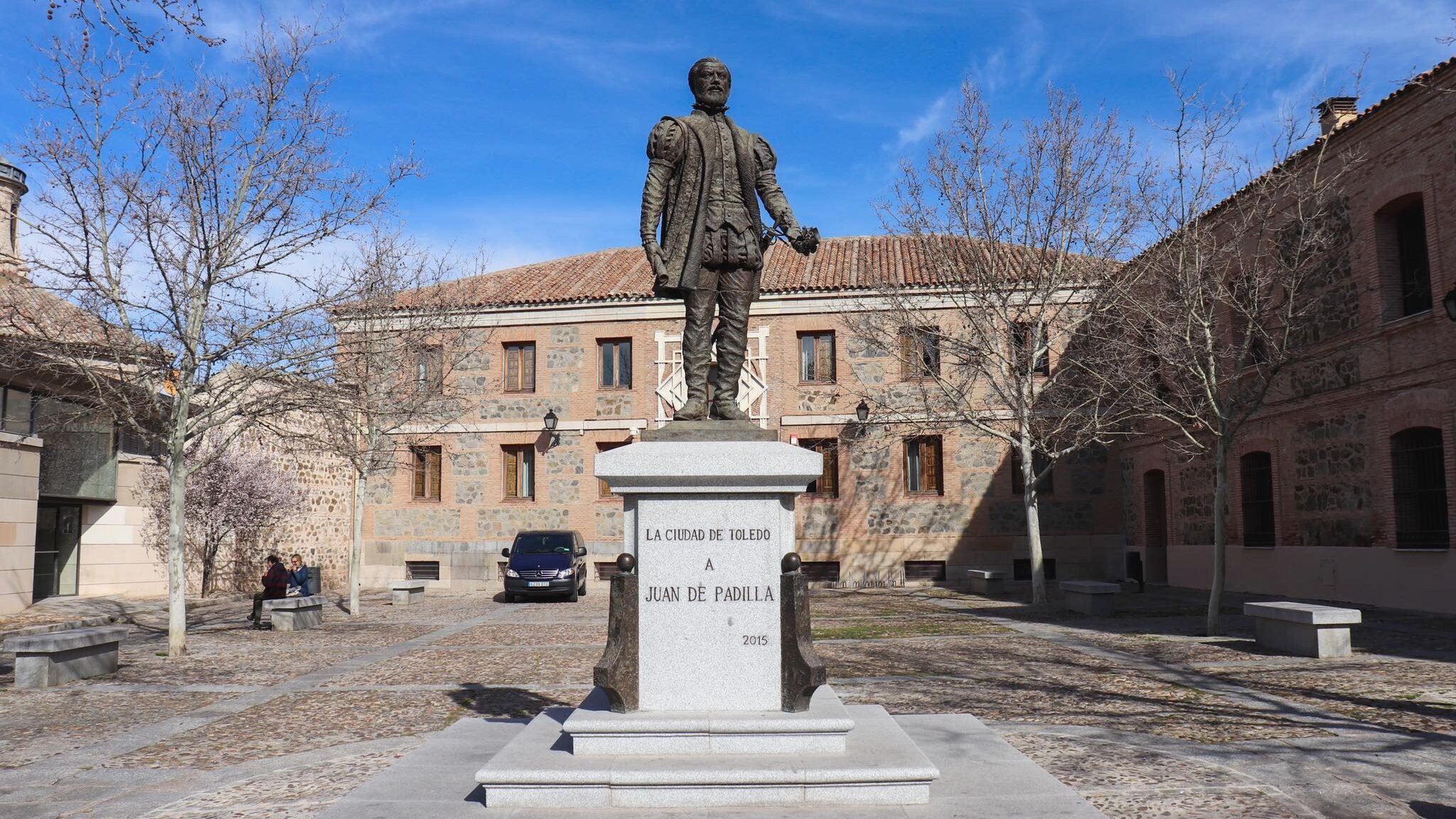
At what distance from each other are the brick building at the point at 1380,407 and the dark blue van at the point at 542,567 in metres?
13.7

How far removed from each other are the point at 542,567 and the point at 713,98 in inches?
665

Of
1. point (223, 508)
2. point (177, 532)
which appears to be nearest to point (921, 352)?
point (177, 532)

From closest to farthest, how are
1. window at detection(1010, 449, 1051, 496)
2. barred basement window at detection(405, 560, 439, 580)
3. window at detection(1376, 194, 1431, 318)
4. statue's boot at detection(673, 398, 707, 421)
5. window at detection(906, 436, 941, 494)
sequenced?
1. statue's boot at detection(673, 398, 707, 421)
2. window at detection(1376, 194, 1431, 318)
3. window at detection(1010, 449, 1051, 496)
4. window at detection(906, 436, 941, 494)
5. barred basement window at detection(405, 560, 439, 580)

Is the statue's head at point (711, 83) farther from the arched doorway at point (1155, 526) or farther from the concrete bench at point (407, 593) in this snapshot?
the arched doorway at point (1155, 526)

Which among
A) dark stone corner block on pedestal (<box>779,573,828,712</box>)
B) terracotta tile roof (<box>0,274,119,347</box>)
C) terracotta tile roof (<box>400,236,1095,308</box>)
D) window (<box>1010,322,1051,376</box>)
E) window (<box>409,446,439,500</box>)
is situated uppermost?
terracotta tile roof (<box>400,236,1095,308</box>)

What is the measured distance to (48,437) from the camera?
1891 centimetres

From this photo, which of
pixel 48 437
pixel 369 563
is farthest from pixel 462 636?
pixel 369 563

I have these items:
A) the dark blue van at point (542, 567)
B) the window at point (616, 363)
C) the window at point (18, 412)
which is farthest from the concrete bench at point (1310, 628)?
the window at point (18, 412)

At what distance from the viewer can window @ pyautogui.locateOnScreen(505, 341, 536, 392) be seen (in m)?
26.5

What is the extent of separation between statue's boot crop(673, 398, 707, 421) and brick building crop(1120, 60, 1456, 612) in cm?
1226

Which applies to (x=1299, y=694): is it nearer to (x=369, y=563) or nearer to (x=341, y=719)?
(x=341, y=719)

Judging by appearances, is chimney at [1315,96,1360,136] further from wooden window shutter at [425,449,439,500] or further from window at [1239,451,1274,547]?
wooden window shutter at [425,449,439,500]

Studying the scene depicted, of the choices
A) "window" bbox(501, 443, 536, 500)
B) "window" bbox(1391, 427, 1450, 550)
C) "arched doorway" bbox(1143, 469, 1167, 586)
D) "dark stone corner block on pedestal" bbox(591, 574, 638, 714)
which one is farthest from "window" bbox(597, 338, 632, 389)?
"dark stone corner block on pedestal" bbox(591, 574, 638, 714)

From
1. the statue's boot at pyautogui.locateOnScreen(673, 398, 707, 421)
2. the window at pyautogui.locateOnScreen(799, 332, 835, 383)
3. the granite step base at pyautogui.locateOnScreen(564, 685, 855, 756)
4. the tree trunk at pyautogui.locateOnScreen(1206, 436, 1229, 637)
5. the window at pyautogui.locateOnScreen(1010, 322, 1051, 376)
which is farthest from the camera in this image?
the window at pyautogui.locateOnScreen(799, 332, 835, 383)
